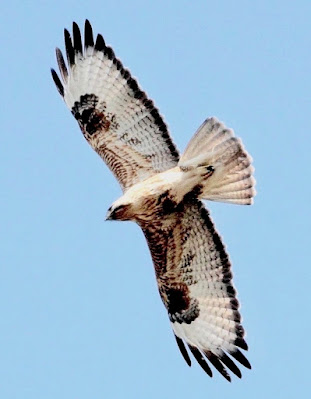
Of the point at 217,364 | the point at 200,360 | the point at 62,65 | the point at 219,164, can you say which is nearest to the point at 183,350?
the point at 200,360

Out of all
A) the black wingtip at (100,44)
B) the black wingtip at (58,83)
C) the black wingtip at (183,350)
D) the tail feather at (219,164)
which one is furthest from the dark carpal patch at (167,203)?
the black wingtip at (100,44)

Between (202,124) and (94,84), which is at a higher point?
(94,84)

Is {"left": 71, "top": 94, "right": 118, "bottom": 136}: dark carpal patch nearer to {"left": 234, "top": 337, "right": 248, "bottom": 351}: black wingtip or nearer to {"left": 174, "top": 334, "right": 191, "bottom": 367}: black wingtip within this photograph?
{"left": 174, "top": 334, "right": 191, "bottom": 367}: black wingtip

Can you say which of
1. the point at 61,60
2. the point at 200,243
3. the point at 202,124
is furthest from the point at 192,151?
the point at 61,60

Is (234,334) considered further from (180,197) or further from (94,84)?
(94,84)

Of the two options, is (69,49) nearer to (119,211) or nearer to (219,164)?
(119,211)

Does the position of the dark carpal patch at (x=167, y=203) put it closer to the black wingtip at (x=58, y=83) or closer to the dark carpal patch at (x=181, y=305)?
the dark carpal patch at (x=181, y=305)
